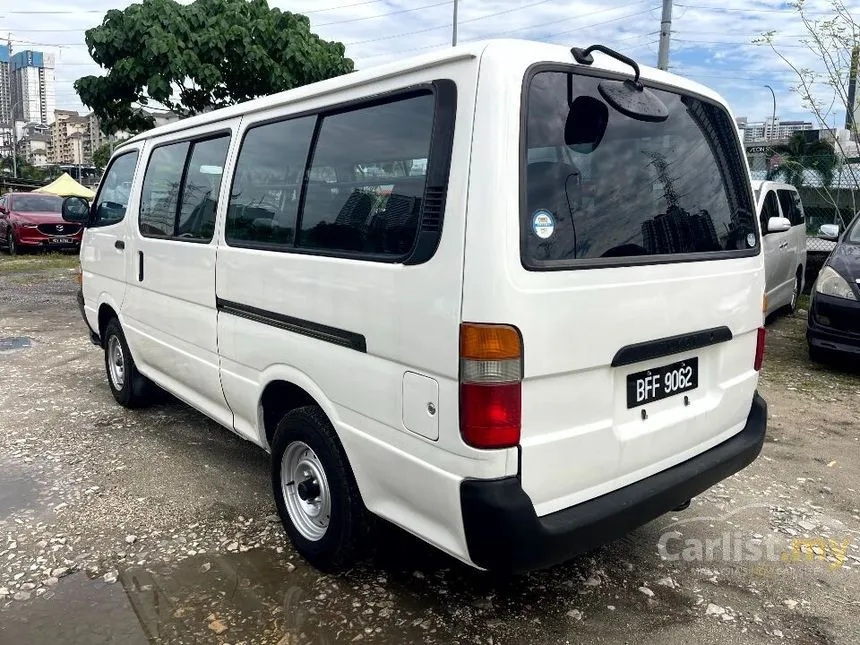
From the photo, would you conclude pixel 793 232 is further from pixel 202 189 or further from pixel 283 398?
pixel 283 398

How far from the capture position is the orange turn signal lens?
206 centimetres

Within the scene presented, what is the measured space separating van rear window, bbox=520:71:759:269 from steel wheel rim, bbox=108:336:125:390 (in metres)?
3.96

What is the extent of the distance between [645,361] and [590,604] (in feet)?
3.40

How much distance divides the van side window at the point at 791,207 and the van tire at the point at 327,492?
732cm

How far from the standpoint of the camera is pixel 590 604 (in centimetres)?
278

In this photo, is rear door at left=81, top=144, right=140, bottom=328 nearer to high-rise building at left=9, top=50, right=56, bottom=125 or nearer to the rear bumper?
the rear bumper

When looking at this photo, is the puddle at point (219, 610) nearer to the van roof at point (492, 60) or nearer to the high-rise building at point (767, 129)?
the van roof at point (492, 60)

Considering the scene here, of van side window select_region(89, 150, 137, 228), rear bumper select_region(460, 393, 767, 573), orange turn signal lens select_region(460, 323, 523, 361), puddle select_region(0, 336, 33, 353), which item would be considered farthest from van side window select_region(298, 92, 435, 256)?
puddle select_region(0, 336, 33, 353)

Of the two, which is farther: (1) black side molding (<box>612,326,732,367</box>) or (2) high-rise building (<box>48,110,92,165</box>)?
(2) high-rise building (<box>48,110,92,165</box>)

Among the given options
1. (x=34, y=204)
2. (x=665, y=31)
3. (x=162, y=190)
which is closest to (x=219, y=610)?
(x=162, y=190)

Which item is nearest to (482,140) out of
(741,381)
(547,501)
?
(547,501)

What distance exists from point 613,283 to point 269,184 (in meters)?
1.60

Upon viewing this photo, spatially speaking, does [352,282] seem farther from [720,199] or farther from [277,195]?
[720,199]

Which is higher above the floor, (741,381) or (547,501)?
(741,381)
